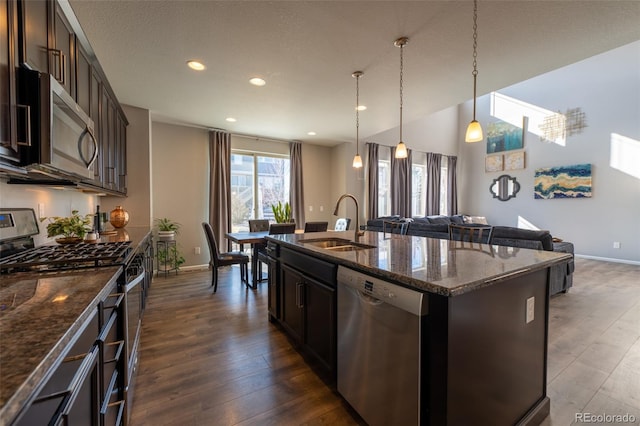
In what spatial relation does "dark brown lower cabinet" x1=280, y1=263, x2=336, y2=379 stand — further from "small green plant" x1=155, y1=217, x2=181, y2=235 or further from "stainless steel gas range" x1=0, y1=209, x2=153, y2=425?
"small green plant" x1=155, y1=217, x2=181, y2=235

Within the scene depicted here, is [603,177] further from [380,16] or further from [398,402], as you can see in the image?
[398,402]

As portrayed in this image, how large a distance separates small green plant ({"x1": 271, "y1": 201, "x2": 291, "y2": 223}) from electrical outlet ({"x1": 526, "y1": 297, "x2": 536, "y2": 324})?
4.35 metres

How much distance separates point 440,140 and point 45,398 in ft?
29.7

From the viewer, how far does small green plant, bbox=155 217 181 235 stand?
14.7ft

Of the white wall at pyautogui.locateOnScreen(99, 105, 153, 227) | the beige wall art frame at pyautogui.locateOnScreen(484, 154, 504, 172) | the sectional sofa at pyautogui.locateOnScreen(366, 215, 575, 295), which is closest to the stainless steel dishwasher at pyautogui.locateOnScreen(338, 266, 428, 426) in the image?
the sectional sofa at pyautogui.locateOnScreen(366, 215, 575, 295)

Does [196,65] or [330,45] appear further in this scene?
[196,65]

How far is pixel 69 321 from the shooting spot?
0.73 m

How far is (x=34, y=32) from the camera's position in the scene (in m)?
1.22

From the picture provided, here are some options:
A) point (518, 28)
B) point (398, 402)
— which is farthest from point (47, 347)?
point (518, 28)

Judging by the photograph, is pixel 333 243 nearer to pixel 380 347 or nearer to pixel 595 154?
pixel 380 347

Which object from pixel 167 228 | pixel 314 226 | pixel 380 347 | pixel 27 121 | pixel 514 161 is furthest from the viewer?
pixel 514 161

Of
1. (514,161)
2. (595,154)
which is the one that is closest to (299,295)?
(595,154)

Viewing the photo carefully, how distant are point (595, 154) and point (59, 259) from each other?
8.71 meters

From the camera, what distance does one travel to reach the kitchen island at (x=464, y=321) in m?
1.06
